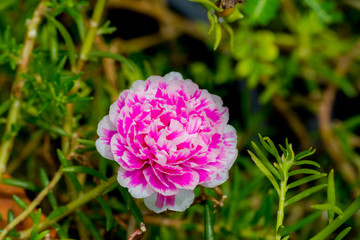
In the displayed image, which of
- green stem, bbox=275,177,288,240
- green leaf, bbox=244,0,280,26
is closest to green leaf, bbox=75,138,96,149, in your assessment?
green stem, bbox=275,177,288,240

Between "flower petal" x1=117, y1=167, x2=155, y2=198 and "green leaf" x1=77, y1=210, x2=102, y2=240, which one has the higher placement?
"flower petal" x1=117, y1=167, x2=155, y2=198

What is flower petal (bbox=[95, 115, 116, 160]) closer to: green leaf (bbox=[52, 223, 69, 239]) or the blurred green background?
green leaf (bbox=[52, 223, 69, 239])

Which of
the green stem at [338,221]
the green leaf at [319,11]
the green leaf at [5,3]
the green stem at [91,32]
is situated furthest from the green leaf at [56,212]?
the green leaf at [319,11]

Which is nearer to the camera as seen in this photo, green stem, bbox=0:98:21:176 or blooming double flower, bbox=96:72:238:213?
blooming double flower, bbox=96:72:238:213

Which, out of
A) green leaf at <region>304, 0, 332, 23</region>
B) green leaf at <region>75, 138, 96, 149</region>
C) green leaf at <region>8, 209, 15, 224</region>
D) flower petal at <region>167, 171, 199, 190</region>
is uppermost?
green leaf at <region>304, 0, 332, 23</region>

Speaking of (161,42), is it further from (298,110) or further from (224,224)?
(224,224)

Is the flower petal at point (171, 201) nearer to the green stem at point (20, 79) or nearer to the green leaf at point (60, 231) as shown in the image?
the green leaf at point (60, 231)

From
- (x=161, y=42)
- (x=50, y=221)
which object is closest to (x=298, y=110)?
(x=161, y=42)
